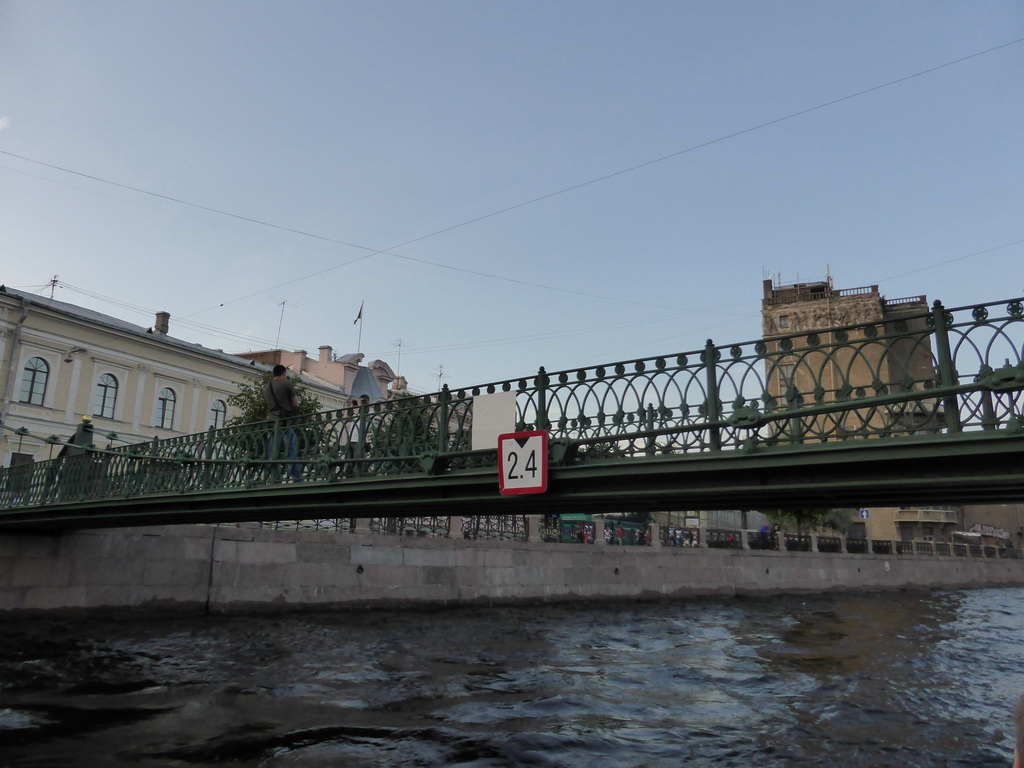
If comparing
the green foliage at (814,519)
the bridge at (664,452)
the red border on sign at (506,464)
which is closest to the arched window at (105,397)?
the bridge at (664,452)

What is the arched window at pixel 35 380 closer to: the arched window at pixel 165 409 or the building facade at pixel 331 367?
the arched window at pixel 165 409

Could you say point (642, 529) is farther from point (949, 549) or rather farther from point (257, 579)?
point (949, 549)

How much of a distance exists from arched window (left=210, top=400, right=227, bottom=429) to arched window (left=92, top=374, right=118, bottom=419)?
180 inches

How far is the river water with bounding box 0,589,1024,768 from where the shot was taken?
7.07 meters

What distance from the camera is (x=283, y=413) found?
10.6m

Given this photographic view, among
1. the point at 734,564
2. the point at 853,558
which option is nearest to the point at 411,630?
the point at 734,564

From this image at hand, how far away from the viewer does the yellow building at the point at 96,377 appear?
26.6 meters

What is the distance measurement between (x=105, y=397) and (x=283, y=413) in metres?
23.3

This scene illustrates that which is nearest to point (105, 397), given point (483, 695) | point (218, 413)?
point (218, 413)

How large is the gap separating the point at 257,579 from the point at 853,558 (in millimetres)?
33632

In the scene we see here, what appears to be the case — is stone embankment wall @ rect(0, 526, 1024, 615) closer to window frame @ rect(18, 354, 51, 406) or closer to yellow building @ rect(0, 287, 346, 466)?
yellow building @ rect(0, 287, 346, 466)

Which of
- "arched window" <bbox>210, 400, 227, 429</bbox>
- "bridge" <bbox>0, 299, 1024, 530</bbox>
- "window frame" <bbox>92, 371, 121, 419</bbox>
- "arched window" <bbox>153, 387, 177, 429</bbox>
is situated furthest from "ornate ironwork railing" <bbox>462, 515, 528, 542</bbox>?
"window frame" <bbox>92, 371, 121, 419</bbox>

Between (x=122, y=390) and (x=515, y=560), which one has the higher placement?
(x=122, y=390)

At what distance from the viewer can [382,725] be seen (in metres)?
7.96
